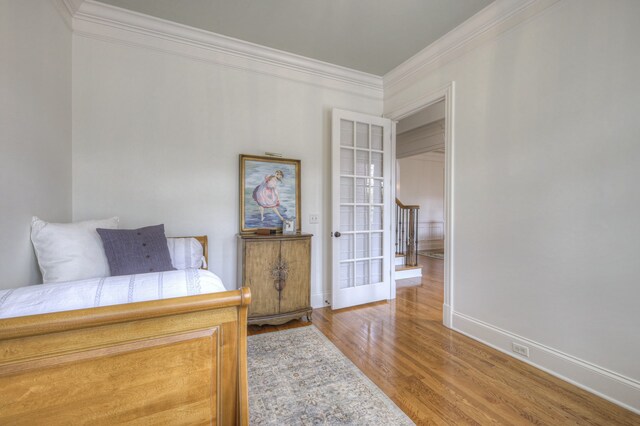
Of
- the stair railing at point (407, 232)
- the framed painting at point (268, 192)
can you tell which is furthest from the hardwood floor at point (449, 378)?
the stair railing at point (407, 232)

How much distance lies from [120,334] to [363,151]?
10.2ft

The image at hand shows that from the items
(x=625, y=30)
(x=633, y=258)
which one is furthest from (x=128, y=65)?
(x=633, y=258)

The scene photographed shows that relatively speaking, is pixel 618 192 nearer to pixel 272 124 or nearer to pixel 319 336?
pixel 319 336

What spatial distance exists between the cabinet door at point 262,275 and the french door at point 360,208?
802 millimetres

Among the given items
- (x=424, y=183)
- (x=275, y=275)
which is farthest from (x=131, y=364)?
(x=424, y=183)

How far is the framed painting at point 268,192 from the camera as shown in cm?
296

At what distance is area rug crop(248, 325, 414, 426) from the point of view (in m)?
1.55

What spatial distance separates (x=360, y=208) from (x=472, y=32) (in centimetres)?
206

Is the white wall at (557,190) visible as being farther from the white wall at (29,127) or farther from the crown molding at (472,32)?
the white wall at (29,127)

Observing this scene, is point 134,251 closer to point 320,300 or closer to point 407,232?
point 320,300

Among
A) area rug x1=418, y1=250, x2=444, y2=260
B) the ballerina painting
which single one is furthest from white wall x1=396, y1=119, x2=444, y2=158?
the ballerina painting

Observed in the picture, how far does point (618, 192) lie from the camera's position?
1.70 meters

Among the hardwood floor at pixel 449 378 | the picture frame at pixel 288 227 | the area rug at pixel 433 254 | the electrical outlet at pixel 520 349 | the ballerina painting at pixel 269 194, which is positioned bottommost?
the hardwood floor at pixel 449 378

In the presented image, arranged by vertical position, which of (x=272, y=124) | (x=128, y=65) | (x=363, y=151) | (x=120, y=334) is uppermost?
(x=128, y=65)
